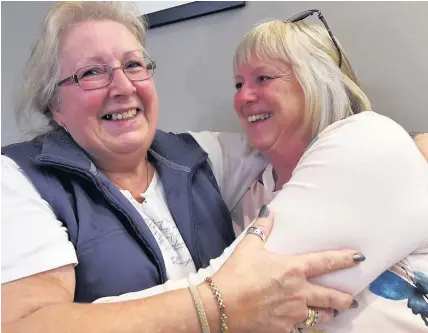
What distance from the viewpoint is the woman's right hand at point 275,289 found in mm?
774

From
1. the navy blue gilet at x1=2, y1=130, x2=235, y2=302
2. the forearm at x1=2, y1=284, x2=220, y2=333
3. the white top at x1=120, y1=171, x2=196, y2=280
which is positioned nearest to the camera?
the forearm at x1=2, y1=284, x2=220, y2=333

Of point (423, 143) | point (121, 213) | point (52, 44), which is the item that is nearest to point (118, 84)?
point (52, 44)

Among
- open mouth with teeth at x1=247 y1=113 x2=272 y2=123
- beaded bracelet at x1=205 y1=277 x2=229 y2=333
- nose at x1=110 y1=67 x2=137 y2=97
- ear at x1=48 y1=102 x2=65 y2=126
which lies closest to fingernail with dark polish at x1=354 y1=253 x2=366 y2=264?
beaded bracelet at x1=205 y1=277 x2=229 y2=333

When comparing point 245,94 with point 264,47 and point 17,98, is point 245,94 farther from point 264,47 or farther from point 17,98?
point 17,98

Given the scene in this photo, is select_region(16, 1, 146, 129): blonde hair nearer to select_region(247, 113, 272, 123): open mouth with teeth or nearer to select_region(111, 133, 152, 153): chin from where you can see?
select_region(111, 133, 152, 153): chin

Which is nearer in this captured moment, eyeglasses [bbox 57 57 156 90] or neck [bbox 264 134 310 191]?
eyeglasses [bbox 57 57 156 90]

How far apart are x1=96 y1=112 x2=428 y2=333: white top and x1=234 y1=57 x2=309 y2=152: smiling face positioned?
0.32 metres

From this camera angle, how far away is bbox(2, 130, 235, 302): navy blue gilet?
36.0 inches

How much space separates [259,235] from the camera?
812mm

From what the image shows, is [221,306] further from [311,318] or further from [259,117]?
[259,117]

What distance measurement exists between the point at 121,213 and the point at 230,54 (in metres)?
0.73

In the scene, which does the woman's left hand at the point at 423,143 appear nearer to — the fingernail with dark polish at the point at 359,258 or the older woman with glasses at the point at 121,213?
the older woman with glasses at the point at 121,213

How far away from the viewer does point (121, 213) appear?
983 millimetres

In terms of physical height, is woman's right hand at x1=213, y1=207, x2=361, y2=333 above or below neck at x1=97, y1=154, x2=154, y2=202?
below
